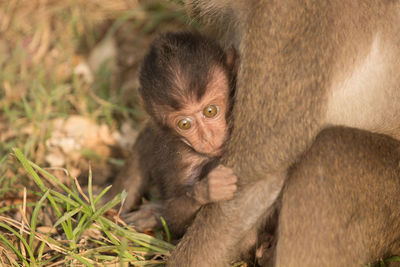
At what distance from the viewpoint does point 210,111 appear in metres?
3.36

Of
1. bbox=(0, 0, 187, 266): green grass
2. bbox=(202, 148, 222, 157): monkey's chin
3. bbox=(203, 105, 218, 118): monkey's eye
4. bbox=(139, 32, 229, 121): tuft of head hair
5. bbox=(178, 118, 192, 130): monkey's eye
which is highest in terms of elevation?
bbox=(139, 32, 229, 121): tuft of head hair

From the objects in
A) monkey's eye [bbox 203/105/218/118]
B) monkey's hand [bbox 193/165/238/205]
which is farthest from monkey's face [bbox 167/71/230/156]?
monkey's hand [bbox 193/165/238/205]

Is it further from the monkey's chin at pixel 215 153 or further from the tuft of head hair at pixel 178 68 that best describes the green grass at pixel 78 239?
the tuft of head hair at pixel 178 68

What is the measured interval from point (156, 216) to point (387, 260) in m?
1.67

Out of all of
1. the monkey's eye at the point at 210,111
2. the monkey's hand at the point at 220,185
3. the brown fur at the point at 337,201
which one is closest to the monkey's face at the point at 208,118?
the monkey's eye at the point at 210,111

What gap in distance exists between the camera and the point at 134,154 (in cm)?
410

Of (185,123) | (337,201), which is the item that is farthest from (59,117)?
(337,201)

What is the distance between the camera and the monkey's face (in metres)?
3.33

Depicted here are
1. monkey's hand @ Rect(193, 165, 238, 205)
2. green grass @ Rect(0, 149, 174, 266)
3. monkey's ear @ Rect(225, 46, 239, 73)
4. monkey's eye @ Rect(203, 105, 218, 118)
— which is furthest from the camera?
monkey's ear @ Rect(225, 46, 239, 73)

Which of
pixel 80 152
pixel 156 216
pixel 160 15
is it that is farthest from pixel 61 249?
pixel 160 15

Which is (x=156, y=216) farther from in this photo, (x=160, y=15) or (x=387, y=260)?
(x=160, y=15)

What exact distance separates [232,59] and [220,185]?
1.06 m

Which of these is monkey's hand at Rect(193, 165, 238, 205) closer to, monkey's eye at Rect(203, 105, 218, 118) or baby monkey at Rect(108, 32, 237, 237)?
baby monkey at Rect(108, 32, 237, 237)

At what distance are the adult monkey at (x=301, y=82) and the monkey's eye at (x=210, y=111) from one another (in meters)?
0.56
